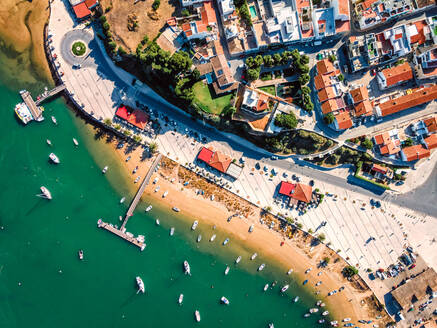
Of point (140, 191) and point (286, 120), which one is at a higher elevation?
point (286, 120)

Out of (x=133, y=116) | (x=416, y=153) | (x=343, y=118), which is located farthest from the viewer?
(x=133, y=116)

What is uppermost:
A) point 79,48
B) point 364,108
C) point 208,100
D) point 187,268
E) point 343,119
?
point 79,48

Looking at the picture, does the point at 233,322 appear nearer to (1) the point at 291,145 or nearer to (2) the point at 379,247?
(2) the point at 379,247

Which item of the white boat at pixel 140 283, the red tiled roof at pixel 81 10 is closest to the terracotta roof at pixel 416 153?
the white boat at pixel 140 283

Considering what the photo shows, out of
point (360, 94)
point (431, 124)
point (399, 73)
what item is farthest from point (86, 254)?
point (431, 124)

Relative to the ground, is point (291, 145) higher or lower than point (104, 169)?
lower

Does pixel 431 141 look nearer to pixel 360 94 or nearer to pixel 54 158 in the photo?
pixel 360 94

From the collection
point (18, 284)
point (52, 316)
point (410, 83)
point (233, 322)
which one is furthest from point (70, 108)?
point (410, 83)
